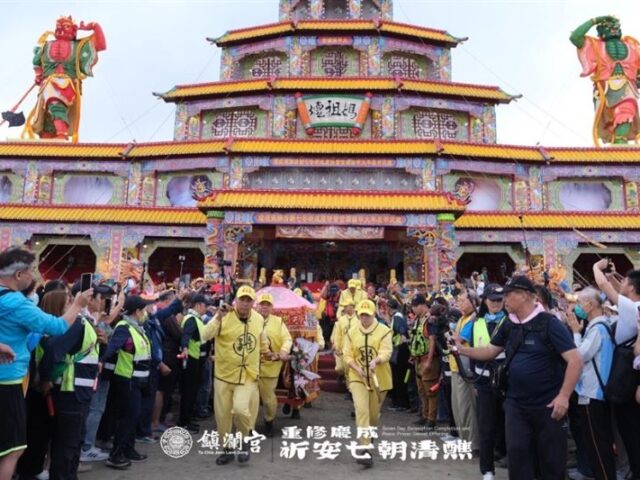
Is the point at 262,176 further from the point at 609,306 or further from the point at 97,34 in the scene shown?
the point at 609,306

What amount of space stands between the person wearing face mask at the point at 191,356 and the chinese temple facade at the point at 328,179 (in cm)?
825

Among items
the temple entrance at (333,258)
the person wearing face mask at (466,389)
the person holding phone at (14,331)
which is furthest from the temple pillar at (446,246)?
the person holding phone at (14,331)

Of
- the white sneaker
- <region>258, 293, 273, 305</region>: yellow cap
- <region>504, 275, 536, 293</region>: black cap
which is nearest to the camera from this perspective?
<region>504, 275, 536, 293</region>: black cap

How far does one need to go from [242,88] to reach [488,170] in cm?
1192

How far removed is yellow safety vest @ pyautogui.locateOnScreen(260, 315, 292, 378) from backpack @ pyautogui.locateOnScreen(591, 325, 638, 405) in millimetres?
3940

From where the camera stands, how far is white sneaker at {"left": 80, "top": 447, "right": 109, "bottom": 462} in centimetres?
547

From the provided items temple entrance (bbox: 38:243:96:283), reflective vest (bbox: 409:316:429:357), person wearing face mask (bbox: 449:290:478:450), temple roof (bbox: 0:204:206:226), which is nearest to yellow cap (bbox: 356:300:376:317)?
person wearing face mask (bbox: 449:290:478:450)

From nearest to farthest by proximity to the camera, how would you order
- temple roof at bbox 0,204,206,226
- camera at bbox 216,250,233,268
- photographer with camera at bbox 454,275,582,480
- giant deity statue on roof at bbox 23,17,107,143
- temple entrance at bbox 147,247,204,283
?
photographer with camera at bbox 454,275,582,480 < camera at bbox 216,250,233,268 < temple roof at bbox 0,204,206,226 < temple entrance at bbox 147,247,204,283 < giant deity statue on roof at bbox 23,17,107,143

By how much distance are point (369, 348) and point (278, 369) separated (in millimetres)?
1573

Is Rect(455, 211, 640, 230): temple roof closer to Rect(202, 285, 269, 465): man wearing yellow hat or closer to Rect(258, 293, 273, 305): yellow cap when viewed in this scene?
Rect(258, 293, 273, 305): yellow cap

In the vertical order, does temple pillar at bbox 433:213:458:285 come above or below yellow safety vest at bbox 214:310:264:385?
above

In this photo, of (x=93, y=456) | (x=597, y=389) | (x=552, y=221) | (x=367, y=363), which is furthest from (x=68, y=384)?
(x=552, y=221)

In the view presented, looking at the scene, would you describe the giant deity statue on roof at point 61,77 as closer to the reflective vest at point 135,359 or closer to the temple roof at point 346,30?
the temple roof at point 346,30

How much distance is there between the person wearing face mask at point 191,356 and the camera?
6855 millimetres
